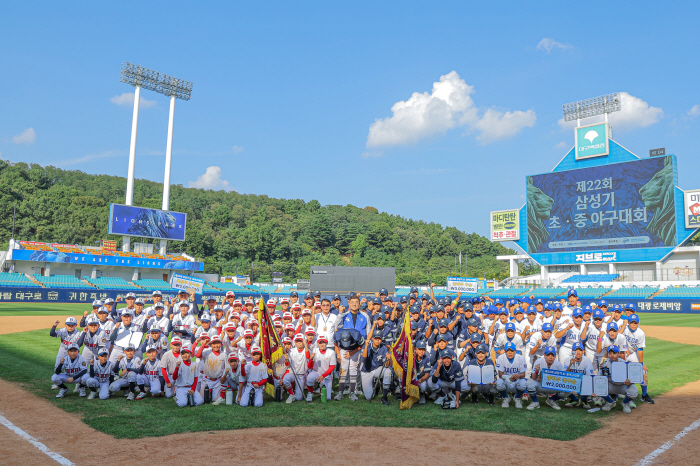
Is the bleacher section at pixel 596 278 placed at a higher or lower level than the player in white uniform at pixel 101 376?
higher

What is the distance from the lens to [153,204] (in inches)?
3703

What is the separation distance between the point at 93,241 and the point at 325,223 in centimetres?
4499

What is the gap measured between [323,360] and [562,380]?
5.12 meters

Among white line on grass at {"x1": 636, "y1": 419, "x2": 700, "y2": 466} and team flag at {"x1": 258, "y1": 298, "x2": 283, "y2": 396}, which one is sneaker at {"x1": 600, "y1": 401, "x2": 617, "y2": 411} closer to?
white line on grass at {"x1": 636, "y1": 419, "x2": 700, "y2": 466}

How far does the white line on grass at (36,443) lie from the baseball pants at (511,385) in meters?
7.97

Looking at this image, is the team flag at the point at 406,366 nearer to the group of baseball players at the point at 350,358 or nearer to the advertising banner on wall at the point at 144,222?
the group of baseball players at the point at 350,358

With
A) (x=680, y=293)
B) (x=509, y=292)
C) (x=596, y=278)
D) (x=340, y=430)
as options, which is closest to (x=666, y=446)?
(x=340, y=430)

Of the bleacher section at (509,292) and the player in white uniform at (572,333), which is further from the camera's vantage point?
the bleacher section at (509,292)

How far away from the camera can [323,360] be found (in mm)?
10750

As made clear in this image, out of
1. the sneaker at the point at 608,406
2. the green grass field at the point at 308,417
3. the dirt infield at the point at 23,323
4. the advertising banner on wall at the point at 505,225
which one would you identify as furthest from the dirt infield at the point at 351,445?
the advertising banner on wall at the point at 505,225

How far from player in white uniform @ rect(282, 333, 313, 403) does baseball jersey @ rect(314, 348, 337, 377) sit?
23cm

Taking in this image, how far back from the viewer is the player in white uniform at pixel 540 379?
32.7 feet

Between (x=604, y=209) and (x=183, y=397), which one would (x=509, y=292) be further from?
(x=183, y=397)

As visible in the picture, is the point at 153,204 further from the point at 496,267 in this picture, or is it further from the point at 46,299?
the point at 496,267
